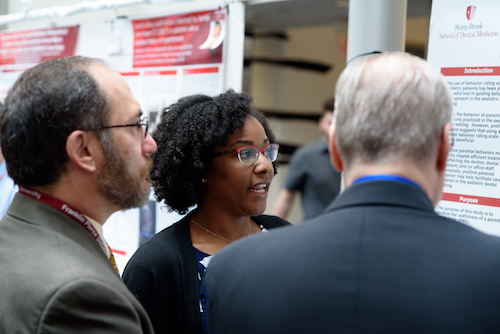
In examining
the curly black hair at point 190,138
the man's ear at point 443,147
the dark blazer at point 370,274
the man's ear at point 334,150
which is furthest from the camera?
the curly black hair at point 190,138

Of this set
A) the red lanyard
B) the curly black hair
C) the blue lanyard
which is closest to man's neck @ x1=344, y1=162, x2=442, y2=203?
the blue lanyard

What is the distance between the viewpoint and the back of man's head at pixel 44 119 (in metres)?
1.32

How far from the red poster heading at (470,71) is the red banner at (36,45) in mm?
2819

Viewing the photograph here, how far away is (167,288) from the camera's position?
1737 millimetres

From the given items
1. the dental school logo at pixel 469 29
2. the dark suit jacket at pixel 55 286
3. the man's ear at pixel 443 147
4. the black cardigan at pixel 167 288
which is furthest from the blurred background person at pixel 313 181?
the man's ear at pixel 443 147

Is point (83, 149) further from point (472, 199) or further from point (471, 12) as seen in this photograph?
point (471, 12)

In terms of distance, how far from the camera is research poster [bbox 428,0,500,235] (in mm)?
2107

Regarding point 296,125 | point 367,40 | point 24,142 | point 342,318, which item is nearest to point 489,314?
point 342,318

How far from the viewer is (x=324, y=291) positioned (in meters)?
0.89

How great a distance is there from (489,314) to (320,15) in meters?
3.38

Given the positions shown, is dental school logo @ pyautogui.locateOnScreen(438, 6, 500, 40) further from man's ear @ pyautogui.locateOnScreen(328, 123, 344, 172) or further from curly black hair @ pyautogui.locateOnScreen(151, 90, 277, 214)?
man's ear @ pyautogui.locateOnScreen(328, 123, 344, 172)

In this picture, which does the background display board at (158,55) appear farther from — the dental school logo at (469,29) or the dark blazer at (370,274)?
the dark blazer at (370,274)

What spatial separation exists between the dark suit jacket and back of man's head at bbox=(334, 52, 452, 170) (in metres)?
0.62

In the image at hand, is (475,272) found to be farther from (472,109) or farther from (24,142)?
(472,109)
